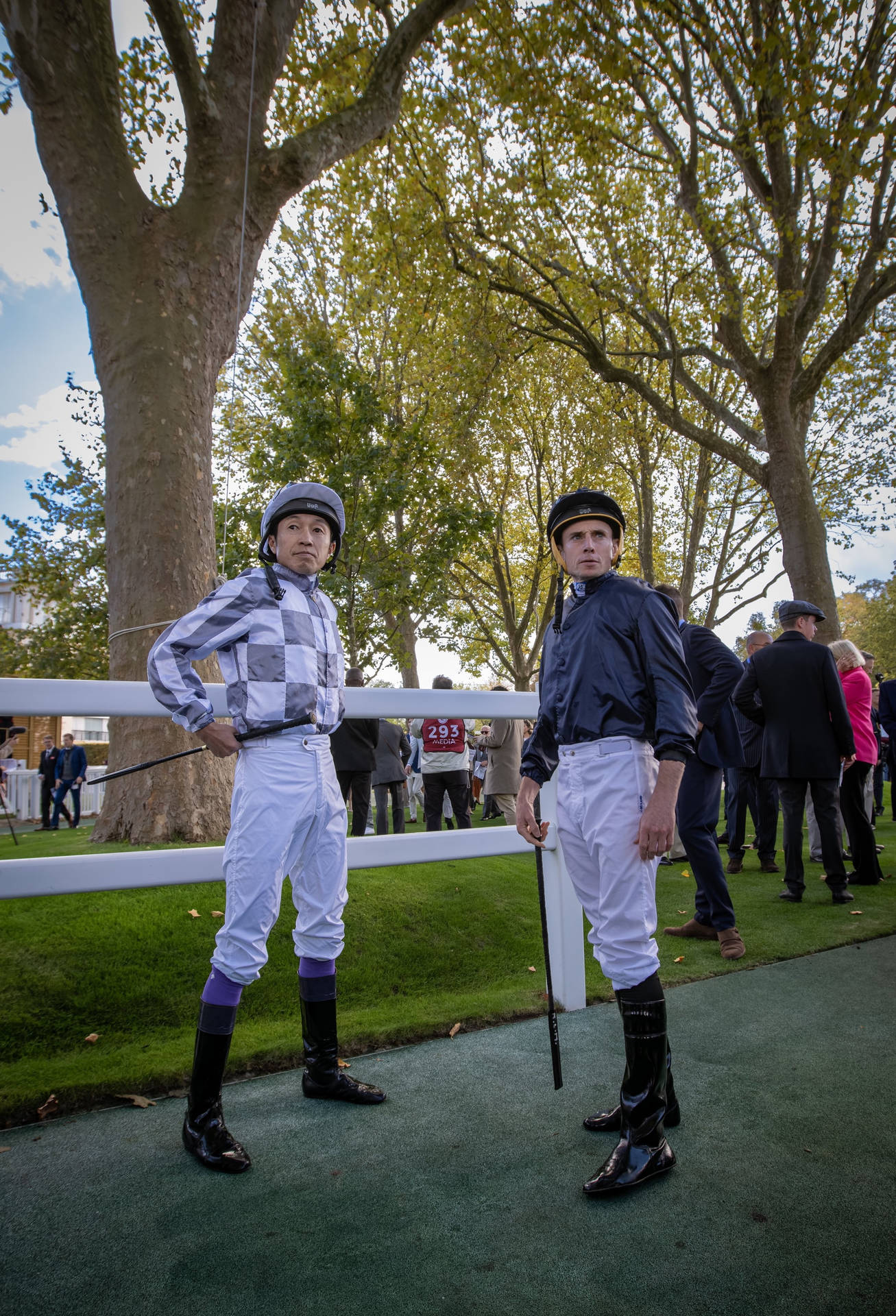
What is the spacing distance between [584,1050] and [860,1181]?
1.25 m

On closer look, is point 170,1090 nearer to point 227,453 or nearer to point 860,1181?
point 860,1181

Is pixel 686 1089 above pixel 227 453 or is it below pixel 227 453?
below

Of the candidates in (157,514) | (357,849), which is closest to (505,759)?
(157,514)

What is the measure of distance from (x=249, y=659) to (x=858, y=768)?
6.48 meters

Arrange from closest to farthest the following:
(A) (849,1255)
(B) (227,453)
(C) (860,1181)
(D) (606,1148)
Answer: (A) (849,1255)
(C) (860,1181)
(D) (606,1148)
(B) (227,453)

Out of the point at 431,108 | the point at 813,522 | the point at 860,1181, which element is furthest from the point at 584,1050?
the point at 431,108

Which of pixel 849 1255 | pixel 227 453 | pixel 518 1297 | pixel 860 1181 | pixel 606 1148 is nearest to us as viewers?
pixel 518 1297

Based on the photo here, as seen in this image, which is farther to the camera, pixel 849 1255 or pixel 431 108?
pixel 431 108

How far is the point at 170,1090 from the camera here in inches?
114

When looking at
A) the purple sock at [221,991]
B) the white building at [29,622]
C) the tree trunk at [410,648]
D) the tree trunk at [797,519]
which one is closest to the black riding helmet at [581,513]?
the purple sock at [221,991]

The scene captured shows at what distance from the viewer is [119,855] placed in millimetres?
2768

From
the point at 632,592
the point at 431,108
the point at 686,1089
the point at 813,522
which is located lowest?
the point at 686,1089

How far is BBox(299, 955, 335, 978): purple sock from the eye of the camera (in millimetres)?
2879

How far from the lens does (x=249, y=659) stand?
106 inches
